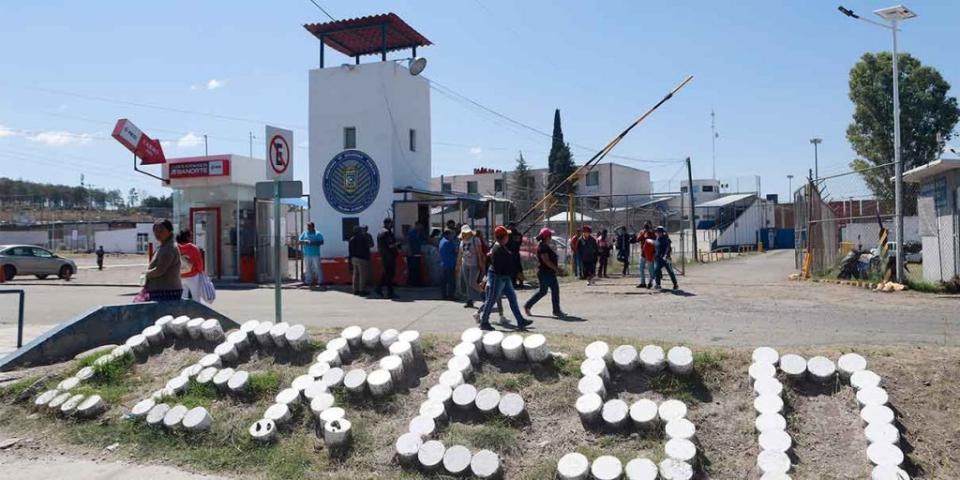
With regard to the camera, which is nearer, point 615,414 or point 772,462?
point 772,462

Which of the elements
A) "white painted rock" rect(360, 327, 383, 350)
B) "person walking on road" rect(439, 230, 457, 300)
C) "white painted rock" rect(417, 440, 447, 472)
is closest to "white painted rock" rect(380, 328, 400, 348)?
"white painted rock" rect(360, 327, 383, 350)

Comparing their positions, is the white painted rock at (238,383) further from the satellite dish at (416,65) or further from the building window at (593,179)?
the building window at (593,179)

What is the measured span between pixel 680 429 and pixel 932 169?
40.0ft

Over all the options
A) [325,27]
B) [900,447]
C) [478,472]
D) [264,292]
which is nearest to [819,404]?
[900,447]

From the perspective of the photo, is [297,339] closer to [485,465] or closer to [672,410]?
[485,465]

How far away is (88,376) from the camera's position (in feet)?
25.5

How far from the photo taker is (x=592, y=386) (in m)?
6.43

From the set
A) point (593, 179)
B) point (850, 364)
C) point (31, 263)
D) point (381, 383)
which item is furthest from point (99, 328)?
point (593, 179)

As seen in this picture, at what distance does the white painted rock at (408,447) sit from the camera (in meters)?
5.75

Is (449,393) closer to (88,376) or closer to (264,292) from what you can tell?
(88,376)

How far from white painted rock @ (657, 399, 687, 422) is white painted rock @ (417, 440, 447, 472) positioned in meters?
1.85

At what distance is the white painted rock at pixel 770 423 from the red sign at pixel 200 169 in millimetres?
18555

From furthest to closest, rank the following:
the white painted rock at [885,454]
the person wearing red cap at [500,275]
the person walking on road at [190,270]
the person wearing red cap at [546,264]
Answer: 1. the person wearing red cap at [546,264]
2. the person wearing red cap at [500,275]
3. the person walking on road at [190,270]
4. the white painted rock at [885,454]

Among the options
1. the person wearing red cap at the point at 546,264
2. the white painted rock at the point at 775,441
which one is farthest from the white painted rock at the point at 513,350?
the person wearing red cap at the point at 546,264
